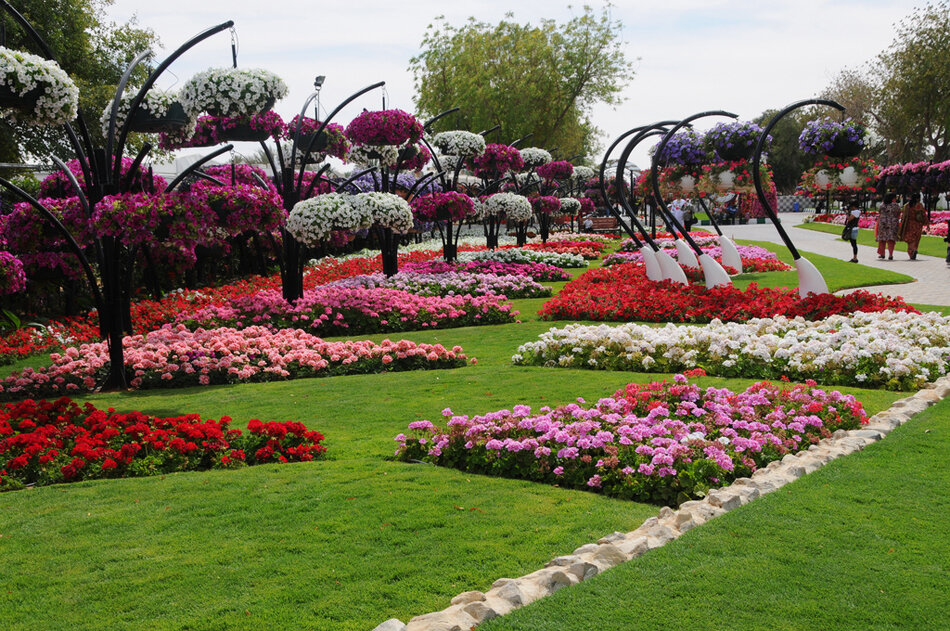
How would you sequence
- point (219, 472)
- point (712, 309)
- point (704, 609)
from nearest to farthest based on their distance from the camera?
point (704, 609), point (219, 472), point (712, 309)

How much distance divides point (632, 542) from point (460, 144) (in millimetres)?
20357

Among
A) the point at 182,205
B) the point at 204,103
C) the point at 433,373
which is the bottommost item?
the point at 433,373

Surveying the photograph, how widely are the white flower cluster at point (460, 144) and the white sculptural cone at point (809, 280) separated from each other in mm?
13210

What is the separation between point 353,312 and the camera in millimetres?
13023

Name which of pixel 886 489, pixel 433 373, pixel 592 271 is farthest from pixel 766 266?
pixel 886 489

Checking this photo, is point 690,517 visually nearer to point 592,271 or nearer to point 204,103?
point 204,103

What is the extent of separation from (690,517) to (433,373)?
5.44 m

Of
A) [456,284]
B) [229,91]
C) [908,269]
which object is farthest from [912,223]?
[229,91]

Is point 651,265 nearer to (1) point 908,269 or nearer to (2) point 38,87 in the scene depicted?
(1) point 908,269

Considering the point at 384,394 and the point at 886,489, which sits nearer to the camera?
the point at 886,489

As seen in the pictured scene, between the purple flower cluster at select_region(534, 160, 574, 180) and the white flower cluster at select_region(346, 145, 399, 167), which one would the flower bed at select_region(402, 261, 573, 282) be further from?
the purple flower cluster at select_region(534, 160, 574, 180)

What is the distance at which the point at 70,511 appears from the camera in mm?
4781

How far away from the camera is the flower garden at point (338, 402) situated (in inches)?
153

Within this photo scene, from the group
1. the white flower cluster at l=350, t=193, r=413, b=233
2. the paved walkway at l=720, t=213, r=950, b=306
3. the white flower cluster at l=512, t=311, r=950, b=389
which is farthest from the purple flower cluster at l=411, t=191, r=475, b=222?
the white flower cluster at l=512, t=311, r=950, b=389
